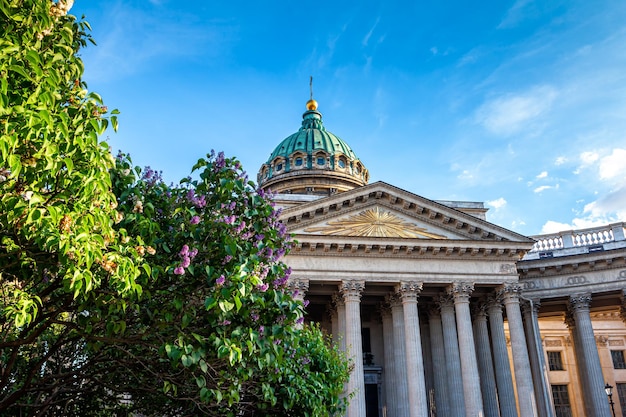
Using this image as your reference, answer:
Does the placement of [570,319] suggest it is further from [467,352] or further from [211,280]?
[211,280]

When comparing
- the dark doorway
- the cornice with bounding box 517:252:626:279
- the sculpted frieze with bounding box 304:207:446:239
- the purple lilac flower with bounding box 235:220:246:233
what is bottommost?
the dark doorway

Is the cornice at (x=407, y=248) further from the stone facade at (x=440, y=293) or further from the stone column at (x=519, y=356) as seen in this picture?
the stone column at (x=519, y=356)

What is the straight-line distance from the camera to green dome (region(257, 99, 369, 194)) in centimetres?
5788

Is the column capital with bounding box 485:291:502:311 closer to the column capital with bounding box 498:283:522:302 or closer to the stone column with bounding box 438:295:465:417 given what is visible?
the column capital with bounding box 498:283:522:302

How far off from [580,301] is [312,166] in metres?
31.0

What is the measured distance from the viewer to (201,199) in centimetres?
1214

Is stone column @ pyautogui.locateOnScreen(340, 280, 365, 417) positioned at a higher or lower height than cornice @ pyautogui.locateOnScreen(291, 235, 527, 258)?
lower

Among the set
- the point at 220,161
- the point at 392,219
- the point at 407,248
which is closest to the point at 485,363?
the point at 407,248

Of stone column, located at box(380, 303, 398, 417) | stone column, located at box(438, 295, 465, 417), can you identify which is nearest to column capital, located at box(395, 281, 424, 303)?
stone column, located at box(438, 295, 465, 417)

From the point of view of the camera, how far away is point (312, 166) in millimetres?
59281

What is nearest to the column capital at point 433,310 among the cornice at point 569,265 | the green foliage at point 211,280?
the cornice at point 569,265

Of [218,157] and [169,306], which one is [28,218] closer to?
[169,306]

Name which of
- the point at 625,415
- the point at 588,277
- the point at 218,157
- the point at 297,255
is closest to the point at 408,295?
the point at 297,255

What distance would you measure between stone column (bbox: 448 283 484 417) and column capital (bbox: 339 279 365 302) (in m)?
5.22
